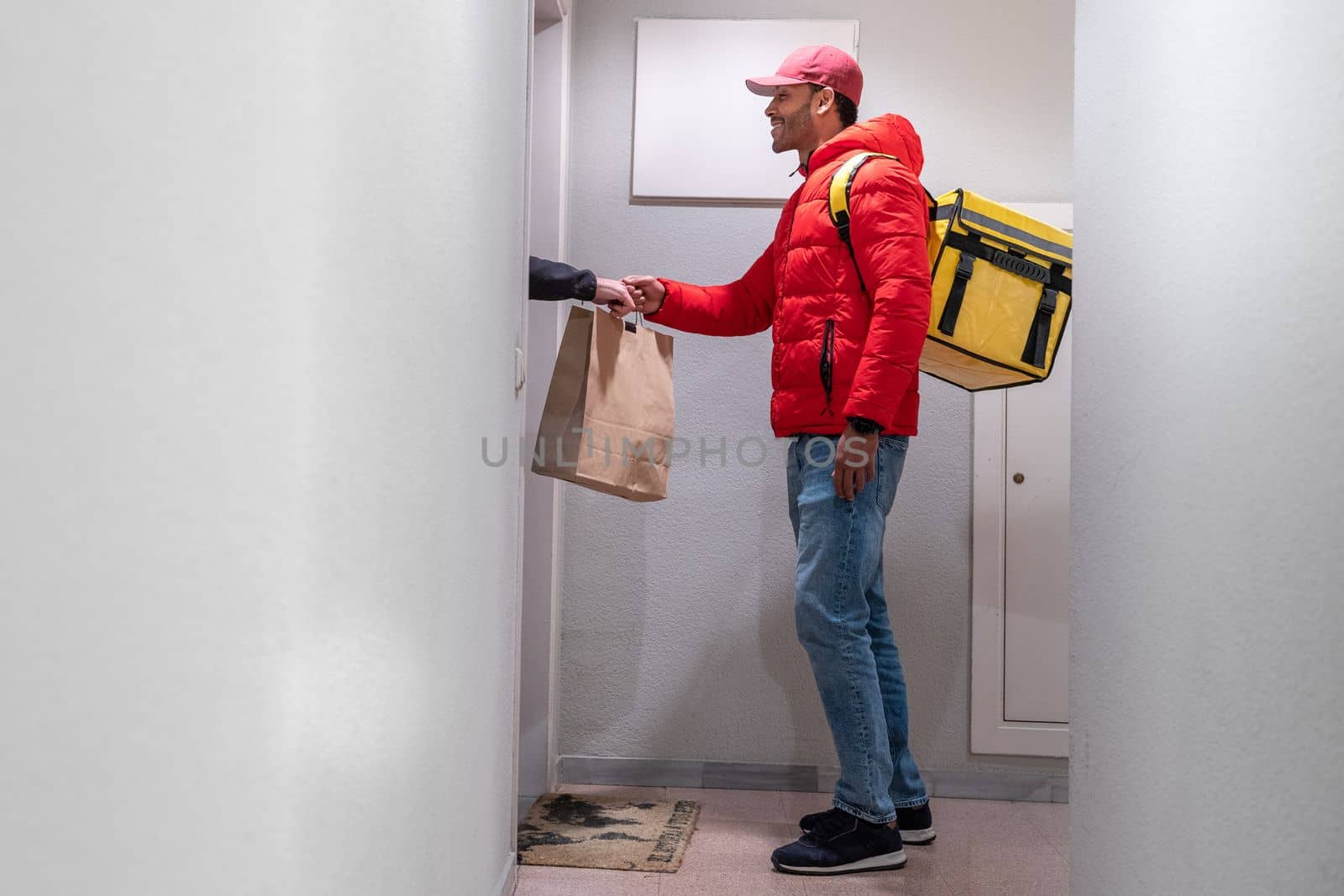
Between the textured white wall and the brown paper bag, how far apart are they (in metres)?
0.66

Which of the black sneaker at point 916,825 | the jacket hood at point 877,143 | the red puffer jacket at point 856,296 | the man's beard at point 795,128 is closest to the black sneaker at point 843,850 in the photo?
the black sneaker at point 916,825

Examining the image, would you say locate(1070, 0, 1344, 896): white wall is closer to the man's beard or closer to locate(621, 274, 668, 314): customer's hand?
the man's beard

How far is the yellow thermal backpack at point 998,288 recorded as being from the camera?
2164 millimetres

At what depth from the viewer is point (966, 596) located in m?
2.78

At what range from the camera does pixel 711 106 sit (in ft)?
9.29

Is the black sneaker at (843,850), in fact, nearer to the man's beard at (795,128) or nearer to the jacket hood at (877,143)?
the jacket hood at (877,143)

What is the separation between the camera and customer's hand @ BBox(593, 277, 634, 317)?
2.27m

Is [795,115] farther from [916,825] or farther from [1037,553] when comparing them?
[916,825]

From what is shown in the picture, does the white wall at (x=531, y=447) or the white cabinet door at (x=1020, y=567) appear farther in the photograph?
the white cabinet door at (x=1020, y=567)

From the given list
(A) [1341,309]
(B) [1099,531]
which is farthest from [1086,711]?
(A) [1341,309]

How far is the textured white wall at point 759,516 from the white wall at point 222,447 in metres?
1.52

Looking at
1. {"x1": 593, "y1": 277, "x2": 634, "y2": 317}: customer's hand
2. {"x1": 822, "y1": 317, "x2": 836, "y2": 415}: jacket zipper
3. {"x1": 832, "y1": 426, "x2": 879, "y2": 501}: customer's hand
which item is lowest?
{"x1": 832, "y1": 426, "x2": 879, "y2": 501}: customer's hand

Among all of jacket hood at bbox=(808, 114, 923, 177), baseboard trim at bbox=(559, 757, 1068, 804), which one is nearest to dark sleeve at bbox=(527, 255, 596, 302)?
jacket hood at bbox=(808, 114, 923, 177)

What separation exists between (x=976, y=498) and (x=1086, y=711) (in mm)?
1321
